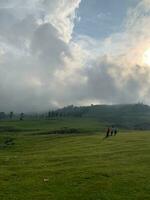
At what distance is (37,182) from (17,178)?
4345 millimetres

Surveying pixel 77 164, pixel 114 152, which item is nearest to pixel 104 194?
pixel 77 164

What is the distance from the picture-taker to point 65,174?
50375mm

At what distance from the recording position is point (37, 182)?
1825 inches

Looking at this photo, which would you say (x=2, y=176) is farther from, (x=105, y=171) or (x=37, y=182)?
(x=105, y=171)

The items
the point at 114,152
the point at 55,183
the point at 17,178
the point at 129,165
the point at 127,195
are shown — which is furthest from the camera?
the point at 114,152

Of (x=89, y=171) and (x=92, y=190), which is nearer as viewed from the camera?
(x=92, y=190)

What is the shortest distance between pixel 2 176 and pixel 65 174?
8501mm

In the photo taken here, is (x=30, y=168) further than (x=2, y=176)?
Yes

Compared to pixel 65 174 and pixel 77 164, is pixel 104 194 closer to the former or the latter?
pixel 65 174

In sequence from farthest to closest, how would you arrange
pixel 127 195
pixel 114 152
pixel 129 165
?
pixel 114 152 → pixel 129 165 → pixel 127 195

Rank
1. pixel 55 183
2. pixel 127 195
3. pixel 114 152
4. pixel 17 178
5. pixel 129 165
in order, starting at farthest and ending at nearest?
pixel 114 152, pixel 129 165, pixel 17 178, pixel 55 183, pixel 127 195

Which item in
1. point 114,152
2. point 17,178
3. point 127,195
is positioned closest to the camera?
point 127,195

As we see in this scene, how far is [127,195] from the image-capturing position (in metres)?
40.5

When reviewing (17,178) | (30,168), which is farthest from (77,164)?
(17,178)
